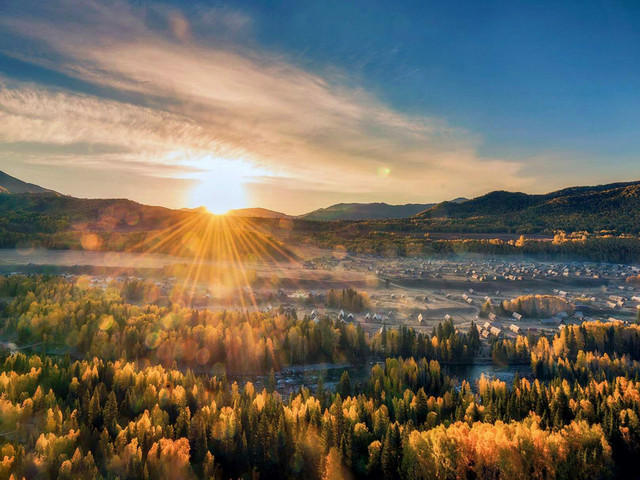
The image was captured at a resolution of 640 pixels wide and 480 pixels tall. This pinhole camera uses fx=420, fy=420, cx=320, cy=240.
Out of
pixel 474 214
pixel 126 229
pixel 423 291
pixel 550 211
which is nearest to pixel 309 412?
pixel 423 291

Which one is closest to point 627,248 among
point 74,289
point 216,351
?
point 216,351

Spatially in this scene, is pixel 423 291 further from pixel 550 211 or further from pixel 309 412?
pixel 550 211

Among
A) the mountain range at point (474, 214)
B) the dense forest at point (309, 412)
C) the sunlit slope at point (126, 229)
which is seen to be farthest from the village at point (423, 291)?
the mountain range at point (474, 214)

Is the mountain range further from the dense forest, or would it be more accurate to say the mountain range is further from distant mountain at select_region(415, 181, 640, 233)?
the dense forest

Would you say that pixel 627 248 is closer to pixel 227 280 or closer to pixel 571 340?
pixel 571 340

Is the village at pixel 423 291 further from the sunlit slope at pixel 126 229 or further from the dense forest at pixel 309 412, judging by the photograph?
the sunlit slope at pixel 126 229

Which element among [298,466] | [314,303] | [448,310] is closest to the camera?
[298,466]

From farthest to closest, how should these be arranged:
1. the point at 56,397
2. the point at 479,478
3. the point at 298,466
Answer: the point at 56,397, the point at 298,466, the point at 479,478
